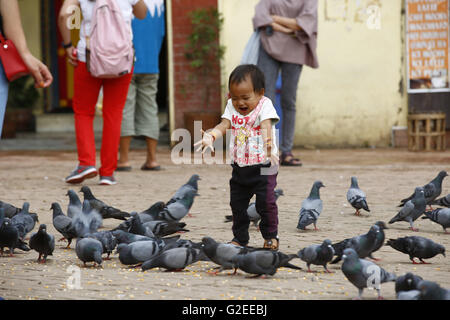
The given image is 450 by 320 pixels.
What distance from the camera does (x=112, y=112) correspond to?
8734 mm

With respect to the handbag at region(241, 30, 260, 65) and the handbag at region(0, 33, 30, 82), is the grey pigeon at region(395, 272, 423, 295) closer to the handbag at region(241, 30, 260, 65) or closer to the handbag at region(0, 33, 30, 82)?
the handbag at region(0, 33, 30, 82)

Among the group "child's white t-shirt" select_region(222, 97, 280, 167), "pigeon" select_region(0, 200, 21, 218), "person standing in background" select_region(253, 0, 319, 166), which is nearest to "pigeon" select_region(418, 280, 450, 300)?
"child's white t-shirt" select_region(222, 97, 280, 167)

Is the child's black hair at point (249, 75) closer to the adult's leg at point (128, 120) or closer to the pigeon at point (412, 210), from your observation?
the pigeon at point (412, 210)

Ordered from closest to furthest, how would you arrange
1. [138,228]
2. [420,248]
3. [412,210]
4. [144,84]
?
[420,248], [138,228], [412,210], [144,84]

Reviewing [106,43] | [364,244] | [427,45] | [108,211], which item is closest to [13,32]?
[108,211]

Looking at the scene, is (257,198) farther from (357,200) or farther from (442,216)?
(357,200)

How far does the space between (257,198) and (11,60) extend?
6.15 feet

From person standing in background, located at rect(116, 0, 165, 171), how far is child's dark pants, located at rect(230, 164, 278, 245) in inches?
178

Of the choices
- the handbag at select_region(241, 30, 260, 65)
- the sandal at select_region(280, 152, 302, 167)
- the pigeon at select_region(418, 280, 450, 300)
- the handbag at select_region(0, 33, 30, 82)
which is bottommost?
the sandal at select_region(280, 152, 302, 167)

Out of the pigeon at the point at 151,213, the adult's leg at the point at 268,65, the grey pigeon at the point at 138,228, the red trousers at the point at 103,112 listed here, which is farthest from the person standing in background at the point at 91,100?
the grey pigeon at the point at 138,228

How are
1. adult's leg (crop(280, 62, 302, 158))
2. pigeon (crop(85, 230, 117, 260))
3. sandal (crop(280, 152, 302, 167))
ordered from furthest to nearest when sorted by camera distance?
sandal (crop(280, 152, 302, 167)) < adult's leg (crop(280, 62, 302, 158)) < pigeon (crop(85, 230, 117, 260))

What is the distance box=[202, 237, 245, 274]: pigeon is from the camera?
15.6 ft
